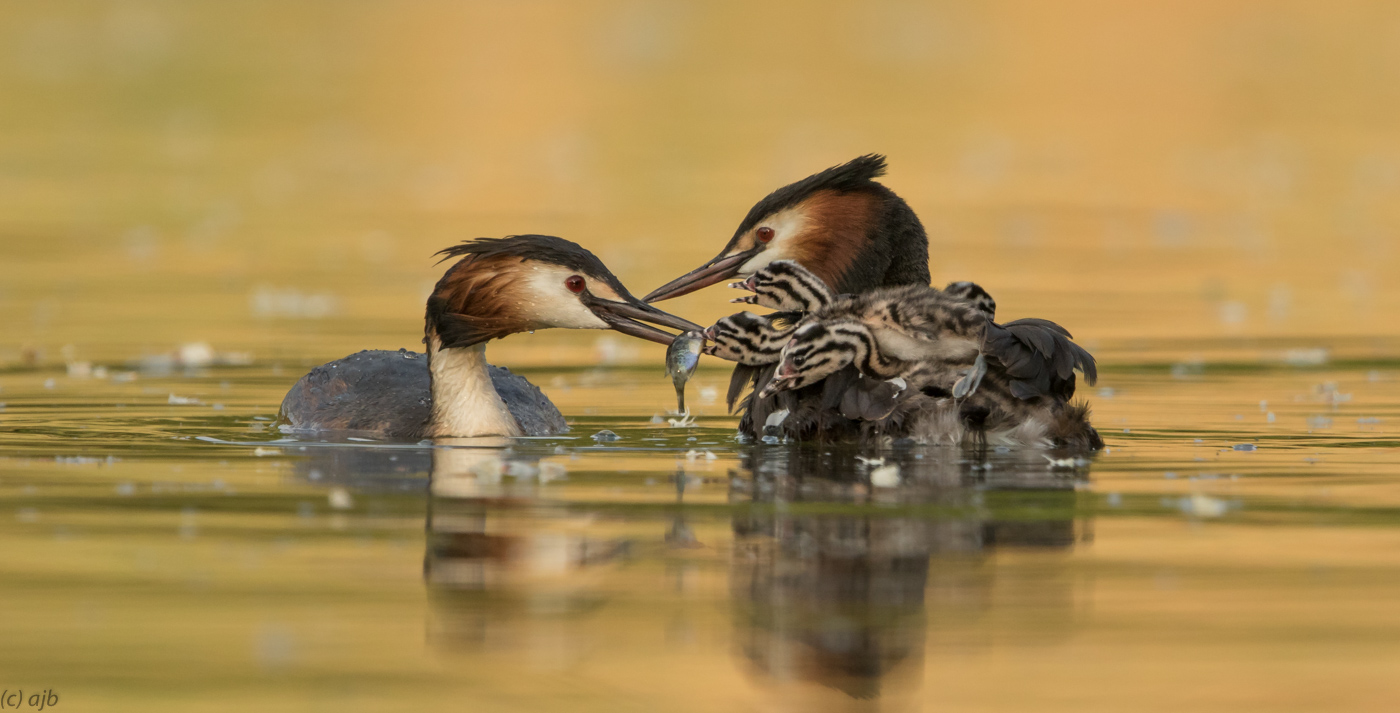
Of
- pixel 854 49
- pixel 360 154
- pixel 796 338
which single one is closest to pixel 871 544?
pixel 796 338

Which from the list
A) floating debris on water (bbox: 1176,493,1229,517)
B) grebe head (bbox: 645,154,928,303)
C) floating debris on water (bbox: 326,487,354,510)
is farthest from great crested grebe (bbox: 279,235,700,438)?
floating debris on water (bbox: 1176,493,1229,517)

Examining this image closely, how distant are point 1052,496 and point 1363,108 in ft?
77.8

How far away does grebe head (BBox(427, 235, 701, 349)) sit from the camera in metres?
8.23

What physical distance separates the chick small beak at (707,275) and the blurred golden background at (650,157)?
2746mm

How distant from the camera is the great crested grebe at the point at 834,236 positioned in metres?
8.87

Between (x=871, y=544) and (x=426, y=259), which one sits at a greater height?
(x=426, y=259)

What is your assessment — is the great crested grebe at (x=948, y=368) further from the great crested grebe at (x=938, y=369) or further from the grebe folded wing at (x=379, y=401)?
the grebe folded wing at (x=379, y=401)

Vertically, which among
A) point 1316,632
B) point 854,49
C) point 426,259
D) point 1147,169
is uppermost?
point 854,49

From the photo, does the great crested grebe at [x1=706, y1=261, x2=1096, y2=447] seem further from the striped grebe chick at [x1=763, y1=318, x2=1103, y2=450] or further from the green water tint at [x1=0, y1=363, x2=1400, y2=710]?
the green water tint at [x1=0, y1=363, x2=1400, y2=710]

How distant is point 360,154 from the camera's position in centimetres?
2453

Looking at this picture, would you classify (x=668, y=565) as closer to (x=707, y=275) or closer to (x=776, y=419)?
(x=776, y=419)

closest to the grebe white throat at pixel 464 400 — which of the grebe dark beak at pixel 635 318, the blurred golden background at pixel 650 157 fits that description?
the grebe dark beak at pixel 635 318

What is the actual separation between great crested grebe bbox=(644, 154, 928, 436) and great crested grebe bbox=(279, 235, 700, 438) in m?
0.59

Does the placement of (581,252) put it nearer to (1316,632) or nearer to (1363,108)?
(1316,632)
